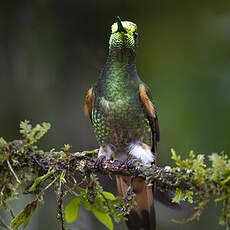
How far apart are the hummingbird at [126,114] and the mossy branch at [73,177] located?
0.49m

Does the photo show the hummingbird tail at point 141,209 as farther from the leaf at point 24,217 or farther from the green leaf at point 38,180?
the leaf at point 24,217

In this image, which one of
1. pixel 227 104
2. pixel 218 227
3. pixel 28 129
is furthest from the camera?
pixel 218 227

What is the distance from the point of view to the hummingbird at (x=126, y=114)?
8.89 feet

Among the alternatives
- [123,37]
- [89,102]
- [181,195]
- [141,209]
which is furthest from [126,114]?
[181,195]

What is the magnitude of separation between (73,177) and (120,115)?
2.56 feet

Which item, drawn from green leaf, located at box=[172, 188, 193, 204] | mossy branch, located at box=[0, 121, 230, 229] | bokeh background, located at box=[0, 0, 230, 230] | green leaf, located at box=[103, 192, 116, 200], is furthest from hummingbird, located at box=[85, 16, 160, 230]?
green leaf, located at box=[172, 188, 193, 204]

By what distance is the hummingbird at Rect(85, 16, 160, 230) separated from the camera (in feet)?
8.89

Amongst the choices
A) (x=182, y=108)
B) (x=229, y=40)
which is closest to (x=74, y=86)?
(x=182, y=108)

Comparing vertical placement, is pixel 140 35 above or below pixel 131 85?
above

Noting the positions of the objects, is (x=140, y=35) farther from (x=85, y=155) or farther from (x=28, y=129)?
(x=28, y=129)

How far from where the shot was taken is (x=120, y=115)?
107 inches

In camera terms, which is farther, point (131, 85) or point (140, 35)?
point (140, 35)

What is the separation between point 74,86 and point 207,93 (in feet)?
5.17

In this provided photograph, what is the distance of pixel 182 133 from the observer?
357 centimetres
